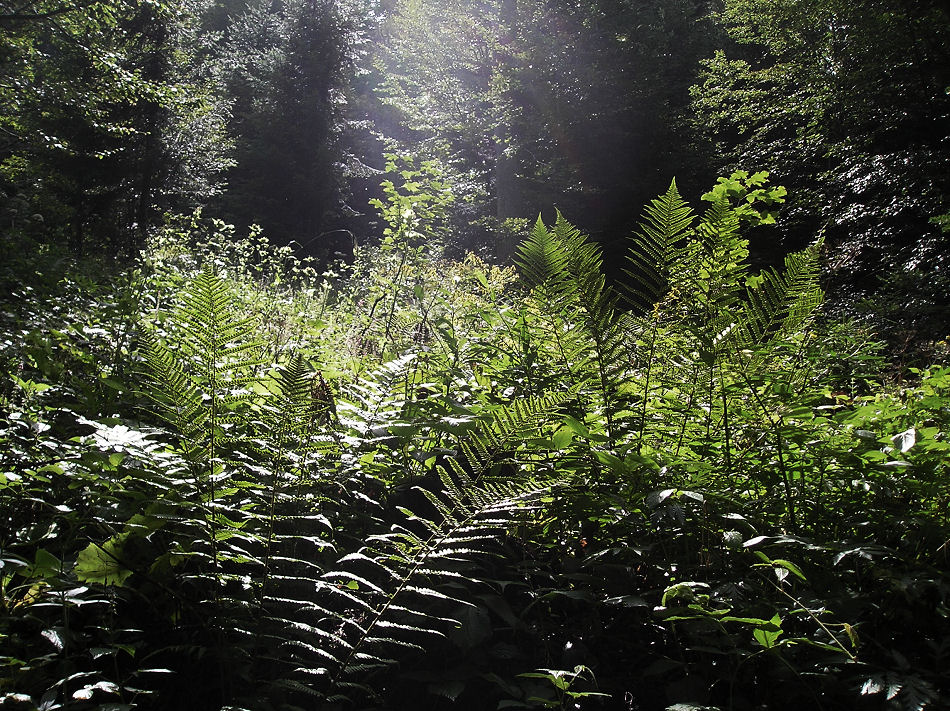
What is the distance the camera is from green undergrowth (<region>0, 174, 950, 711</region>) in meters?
1.21

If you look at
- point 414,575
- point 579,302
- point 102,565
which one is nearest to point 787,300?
point 579,302

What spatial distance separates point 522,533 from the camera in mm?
1665

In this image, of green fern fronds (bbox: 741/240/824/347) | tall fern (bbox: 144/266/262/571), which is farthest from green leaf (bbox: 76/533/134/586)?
green fern fronds (bbox: 741/240/824/347)

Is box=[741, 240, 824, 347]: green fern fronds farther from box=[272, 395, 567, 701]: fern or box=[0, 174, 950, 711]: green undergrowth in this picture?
box=[272, 395, 567, 701]: fern

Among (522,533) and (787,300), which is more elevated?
(787,300)

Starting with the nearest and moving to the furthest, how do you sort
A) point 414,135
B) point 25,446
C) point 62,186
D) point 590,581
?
point 590,581
point 25,446
point 62,186
point 414,135

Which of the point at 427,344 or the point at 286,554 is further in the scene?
the point at 427,344

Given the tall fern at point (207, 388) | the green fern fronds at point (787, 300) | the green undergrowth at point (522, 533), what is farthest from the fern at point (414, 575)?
the green fern fronds at point (787, 300)

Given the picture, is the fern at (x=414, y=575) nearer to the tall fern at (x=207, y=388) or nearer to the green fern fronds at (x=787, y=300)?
the tall fern at (x=207, y=388)

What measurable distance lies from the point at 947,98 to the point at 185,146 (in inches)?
577

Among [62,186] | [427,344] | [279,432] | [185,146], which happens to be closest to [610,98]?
[185,146]

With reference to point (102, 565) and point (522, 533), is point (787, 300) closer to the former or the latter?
point (522, 533)

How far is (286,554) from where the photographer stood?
1581 mm

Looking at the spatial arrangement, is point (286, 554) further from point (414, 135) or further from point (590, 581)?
point (414, 135)
